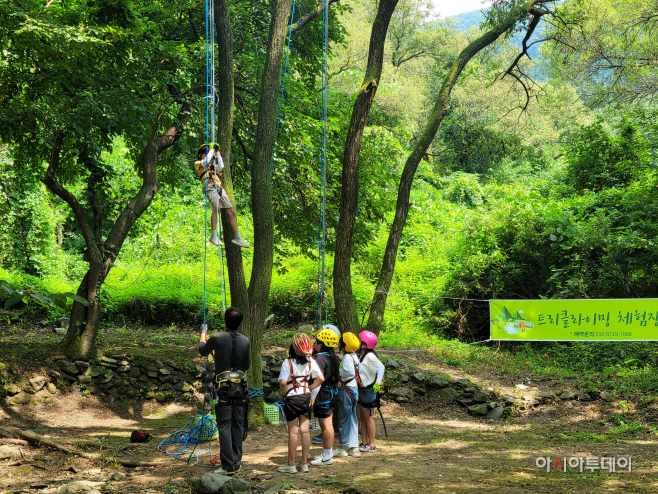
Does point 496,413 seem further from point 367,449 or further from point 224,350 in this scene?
point 224,350

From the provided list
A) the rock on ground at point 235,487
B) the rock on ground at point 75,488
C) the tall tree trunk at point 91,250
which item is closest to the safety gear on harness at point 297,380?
the rock on ground at point 235,487

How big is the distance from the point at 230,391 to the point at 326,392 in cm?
120

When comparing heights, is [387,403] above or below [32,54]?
below

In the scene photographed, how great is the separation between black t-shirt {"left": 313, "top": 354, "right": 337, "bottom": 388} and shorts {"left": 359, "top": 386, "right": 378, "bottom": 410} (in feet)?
2.70

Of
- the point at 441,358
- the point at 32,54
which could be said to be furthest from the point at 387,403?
the point at 32,54

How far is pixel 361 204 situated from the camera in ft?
40.2

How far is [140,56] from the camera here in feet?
30.9

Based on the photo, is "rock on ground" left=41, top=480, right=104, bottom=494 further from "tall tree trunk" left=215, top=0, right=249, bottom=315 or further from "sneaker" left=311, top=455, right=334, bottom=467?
"tall tree trunk" left=215, top=0, right=249, bottom=315

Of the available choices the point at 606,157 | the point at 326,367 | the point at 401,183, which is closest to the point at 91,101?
the point at 401,183

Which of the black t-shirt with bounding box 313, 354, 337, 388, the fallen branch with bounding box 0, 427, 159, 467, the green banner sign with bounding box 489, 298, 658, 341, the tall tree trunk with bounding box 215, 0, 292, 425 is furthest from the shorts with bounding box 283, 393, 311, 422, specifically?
the green banner sign with bounding box 489, 298, 658, 341

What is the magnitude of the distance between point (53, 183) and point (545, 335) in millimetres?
9686

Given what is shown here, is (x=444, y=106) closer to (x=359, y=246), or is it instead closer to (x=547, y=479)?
(x=359, y=246)

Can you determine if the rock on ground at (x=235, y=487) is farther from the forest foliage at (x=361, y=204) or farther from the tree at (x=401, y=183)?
the forest foliage at (x=361, y=204)

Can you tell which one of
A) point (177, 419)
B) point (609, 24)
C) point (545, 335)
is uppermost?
point (609, 24)
